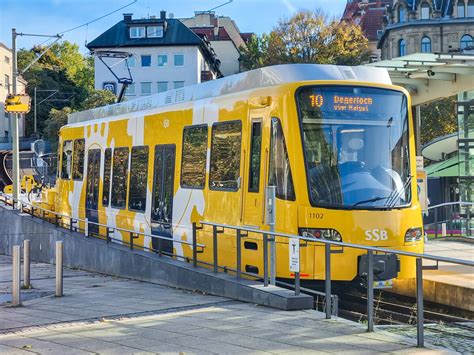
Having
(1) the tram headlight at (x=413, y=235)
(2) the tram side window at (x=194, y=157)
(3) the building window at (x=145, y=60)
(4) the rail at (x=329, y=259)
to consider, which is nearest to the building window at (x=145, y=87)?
(3) the building window at (x=145, y=60)

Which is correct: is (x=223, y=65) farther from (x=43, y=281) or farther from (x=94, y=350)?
(x=94, y=350)

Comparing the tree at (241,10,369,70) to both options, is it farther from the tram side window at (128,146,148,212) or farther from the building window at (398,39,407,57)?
the tram side window at (128,146,148,212)

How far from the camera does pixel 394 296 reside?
13.5 meters

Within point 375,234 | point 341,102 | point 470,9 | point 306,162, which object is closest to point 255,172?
point 306,162

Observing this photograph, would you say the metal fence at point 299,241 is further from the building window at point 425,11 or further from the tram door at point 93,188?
the building window at point 425,11

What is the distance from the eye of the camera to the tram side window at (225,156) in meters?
12.2

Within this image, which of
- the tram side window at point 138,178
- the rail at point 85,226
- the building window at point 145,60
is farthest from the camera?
the building window at point 145,60

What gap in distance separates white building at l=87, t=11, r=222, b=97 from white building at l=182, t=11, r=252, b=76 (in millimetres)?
14476

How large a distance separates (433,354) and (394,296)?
654 centimetres

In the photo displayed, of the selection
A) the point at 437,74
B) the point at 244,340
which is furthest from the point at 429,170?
the point at 244,340

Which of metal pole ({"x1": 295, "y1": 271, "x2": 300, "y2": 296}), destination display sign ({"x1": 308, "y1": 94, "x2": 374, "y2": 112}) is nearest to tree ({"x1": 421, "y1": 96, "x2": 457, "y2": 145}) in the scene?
destination display sign ({"x1": 308, "y1": 94, "x2": 374, "y2": 112})

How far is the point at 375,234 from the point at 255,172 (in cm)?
206

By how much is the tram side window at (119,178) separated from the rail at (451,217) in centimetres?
883

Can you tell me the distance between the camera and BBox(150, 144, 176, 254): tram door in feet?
47.2
